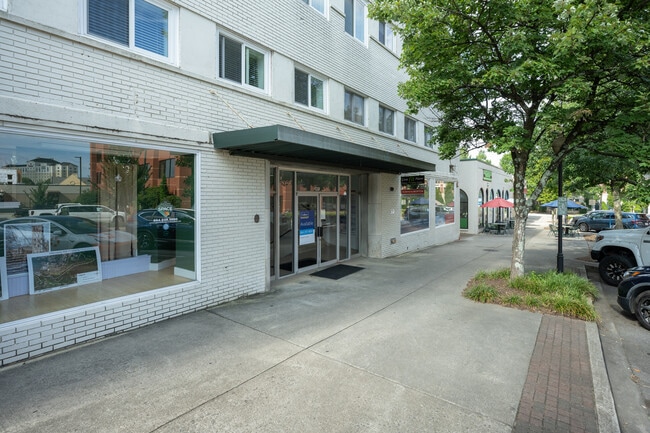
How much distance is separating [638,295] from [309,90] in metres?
8.51

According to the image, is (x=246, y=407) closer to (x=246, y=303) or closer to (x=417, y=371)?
(x=417, y=371)

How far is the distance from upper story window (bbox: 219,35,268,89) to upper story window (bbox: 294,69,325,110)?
1222mm

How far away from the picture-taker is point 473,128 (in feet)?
28.8

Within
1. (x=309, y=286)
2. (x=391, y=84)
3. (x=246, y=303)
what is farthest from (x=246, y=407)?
(x=391, y=84)

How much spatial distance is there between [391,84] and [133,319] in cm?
1180

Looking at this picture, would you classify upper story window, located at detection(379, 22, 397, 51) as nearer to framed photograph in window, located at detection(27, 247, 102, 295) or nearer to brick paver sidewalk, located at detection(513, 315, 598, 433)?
brick paver sidewalk, located at detection(513, 315, 598, 433)

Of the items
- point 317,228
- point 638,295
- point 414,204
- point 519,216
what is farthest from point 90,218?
point 414,204

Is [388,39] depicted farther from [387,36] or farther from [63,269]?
[63,269]

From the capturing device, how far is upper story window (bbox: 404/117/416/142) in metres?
14.7

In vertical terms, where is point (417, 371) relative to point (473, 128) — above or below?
below

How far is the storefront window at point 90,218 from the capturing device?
5117mm

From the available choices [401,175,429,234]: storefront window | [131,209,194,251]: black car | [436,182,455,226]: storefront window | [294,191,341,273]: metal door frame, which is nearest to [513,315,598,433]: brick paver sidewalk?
[131,209,194,251]: black car

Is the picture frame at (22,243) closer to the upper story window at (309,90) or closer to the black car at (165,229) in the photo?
the black car at (165,229)

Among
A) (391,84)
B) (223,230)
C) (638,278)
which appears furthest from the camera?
(391,84)
